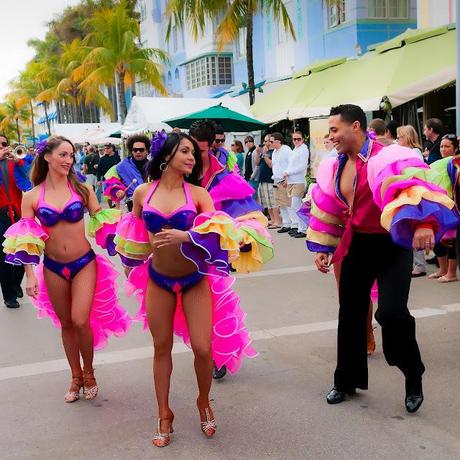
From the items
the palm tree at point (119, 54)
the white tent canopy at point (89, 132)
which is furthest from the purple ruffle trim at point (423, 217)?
the palm tree at point (119, 54)

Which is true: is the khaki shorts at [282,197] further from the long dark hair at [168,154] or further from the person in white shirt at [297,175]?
the long dark hair at [168,154]

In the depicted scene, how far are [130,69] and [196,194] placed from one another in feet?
94.6

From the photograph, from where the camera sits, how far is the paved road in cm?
342

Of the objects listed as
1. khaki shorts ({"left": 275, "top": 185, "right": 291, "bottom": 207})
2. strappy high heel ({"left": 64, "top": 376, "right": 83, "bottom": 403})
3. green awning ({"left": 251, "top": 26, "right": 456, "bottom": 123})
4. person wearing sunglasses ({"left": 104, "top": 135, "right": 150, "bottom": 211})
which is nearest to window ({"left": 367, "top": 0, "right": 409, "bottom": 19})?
green awning ({"left": 251, "top": 26, "right": 456, "bottom": 123})

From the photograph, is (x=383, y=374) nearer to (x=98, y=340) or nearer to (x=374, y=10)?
(x=98, y=340)

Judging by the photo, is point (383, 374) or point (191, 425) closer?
point (191, 425)

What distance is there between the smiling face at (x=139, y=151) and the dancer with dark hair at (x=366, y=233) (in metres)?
3.62

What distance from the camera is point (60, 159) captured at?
4.19 m

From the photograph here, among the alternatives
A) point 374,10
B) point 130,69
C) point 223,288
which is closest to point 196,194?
point 223,288

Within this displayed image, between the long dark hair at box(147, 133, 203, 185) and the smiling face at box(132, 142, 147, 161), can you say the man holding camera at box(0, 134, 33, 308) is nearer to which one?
→ the smiling face at box(132, 142, 147, 161)

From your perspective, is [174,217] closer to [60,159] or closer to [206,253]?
[206,253]

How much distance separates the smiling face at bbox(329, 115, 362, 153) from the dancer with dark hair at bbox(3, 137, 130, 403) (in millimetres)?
1693

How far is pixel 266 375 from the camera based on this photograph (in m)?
4.53

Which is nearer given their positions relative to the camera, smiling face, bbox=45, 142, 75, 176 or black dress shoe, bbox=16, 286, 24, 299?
smiling face, bbox=45, 142, 75, 176
